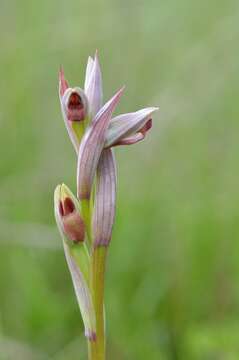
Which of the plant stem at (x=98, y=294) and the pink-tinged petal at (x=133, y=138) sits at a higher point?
the pink-tinged petal at (x=133, y=138)

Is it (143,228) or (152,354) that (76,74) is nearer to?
(143,228)

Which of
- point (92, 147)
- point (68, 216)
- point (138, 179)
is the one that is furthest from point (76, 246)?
point (138, 179)

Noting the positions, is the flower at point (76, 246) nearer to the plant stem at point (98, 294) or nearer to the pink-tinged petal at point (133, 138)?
the plant stem at point (98, 294)

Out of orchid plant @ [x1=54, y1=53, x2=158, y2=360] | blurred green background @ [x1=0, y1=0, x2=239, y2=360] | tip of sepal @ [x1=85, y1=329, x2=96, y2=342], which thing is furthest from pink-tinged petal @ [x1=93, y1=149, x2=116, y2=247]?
blurred green background @ [x1=0, y1=0, x2=239, y2=360]

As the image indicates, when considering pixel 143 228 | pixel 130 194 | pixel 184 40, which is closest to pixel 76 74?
pixel 184 40

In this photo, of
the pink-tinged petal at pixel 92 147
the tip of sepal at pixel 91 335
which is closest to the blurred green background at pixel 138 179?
the tip of sepal at pixel 91 335

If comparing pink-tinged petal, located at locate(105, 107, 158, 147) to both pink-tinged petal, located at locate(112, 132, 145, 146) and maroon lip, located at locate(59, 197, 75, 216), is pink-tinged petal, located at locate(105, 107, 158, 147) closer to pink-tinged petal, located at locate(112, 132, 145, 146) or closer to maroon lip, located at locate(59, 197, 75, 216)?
pink-tinged petal, located at locate(112, 132, 145, 146)
